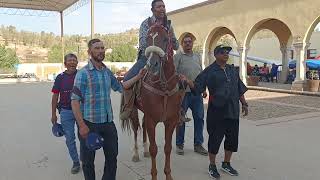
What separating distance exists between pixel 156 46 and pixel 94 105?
96 cm

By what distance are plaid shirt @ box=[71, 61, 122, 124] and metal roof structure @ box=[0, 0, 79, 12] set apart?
32076 mm

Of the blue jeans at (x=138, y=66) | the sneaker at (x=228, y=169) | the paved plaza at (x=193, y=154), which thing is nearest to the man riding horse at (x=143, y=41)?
the blue jeans at (x=138, y=66)

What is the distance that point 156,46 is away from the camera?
4.09 metres

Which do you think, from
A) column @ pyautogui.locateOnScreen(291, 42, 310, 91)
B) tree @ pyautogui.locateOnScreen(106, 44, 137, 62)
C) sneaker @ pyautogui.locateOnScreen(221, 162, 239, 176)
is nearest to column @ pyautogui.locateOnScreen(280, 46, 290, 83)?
column @ pyautogui.locateOnScreen(291, 42, 310, 91)

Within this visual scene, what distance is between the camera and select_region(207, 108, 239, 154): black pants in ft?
16.1

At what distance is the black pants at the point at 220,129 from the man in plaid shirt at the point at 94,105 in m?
1.51

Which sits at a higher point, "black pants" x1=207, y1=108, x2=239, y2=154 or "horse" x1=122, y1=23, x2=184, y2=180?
"horse" x1=122, y1=23, x2=184, y2=180

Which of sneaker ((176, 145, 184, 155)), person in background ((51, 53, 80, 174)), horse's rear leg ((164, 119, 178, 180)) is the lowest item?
sneaker ((176, 145, 184, 155))

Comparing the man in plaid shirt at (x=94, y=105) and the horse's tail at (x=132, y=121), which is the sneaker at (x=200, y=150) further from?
the man in plaid shirt at (x=94, y=105)

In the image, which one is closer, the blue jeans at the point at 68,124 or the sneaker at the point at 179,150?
the blue jeans at the point at 68,124

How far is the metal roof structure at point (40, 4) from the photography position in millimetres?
35281

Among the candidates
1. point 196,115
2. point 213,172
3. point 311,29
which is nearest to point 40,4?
point 311,29

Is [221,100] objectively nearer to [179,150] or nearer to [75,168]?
[179,150]

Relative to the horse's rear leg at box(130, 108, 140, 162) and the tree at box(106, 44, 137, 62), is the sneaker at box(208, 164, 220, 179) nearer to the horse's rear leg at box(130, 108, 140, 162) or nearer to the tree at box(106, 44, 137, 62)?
the horse's rear leg at box(130, 108, 140, 162)
